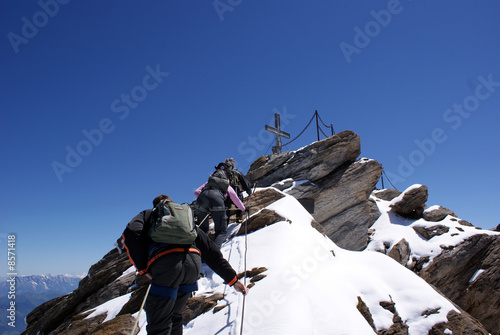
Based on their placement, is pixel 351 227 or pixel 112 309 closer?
pixel 112 309

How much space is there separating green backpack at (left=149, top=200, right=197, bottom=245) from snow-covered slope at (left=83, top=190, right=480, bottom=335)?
1.63 meters

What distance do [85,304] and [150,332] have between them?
29.5 feet

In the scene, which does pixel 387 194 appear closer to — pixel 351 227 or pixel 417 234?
pixel 417 234

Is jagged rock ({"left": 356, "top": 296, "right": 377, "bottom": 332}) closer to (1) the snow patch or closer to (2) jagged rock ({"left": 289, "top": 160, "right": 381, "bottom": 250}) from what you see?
(1) the snow patch

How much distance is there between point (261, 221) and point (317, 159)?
10.7 meters

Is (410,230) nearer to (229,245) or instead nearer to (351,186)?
(351,186)

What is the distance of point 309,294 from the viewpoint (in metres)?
4.41

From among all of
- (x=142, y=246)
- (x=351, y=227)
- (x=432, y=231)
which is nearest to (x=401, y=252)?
(x=432, y=231)

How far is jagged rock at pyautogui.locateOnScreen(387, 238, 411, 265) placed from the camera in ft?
54.1

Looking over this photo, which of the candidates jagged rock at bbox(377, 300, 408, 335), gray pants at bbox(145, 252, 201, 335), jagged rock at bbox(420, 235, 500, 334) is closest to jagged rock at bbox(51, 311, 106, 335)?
gray pants at bbox(145, 252, 201, 335)

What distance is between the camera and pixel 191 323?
4.72m

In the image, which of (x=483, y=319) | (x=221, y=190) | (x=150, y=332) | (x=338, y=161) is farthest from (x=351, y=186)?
(x=150, y=332)

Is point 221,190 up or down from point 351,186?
up

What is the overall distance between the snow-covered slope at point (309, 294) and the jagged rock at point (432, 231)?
13.2 metres
